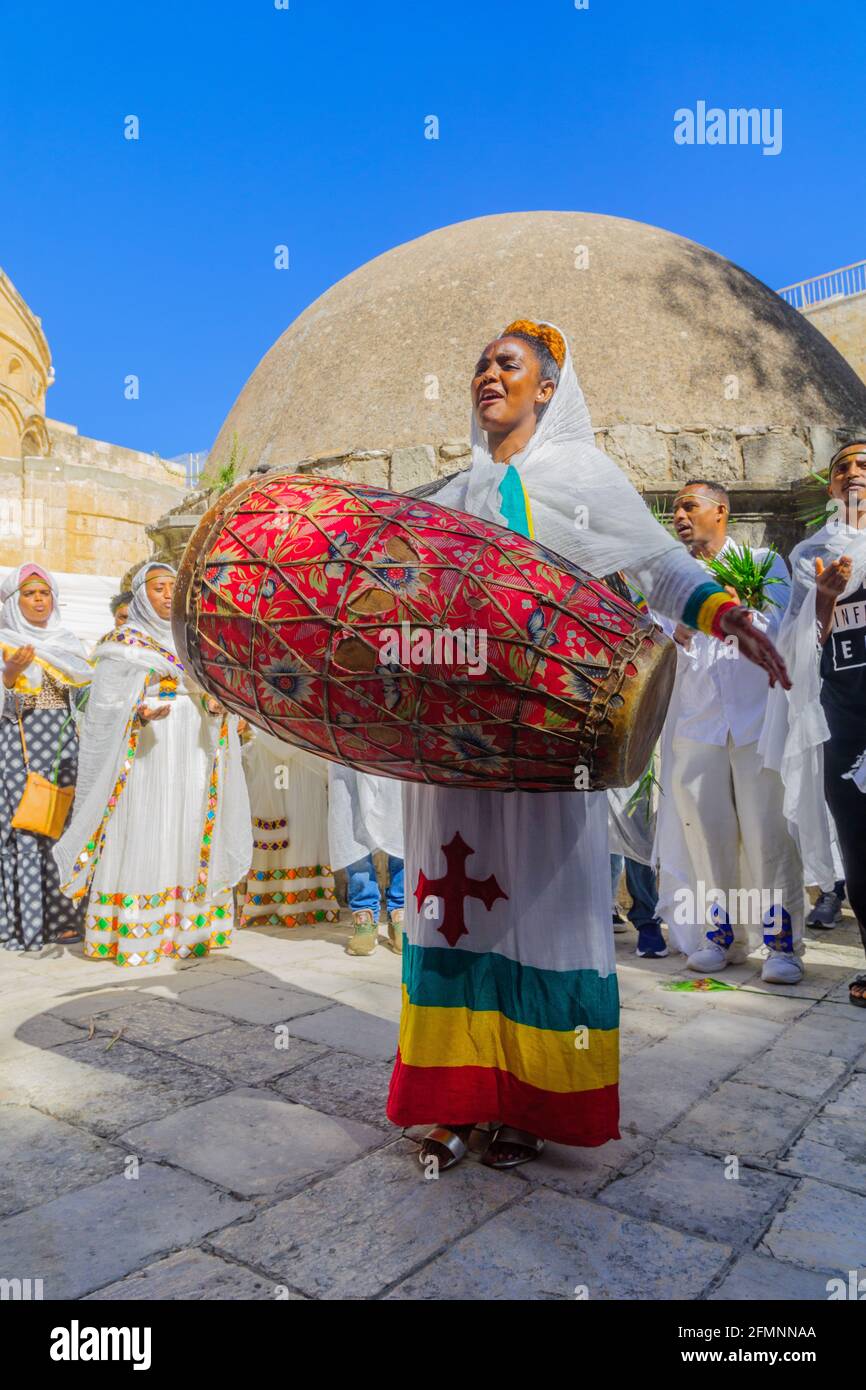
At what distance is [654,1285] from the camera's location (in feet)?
5.52

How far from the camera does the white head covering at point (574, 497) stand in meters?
2.20

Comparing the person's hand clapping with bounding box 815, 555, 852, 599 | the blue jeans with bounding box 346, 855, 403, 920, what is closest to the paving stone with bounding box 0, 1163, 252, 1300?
the blue jeans with bounding box 346, 855, 403, 920

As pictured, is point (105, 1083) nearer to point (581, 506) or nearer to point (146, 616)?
point (581, 506)

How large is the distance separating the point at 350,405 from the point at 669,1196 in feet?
20.2

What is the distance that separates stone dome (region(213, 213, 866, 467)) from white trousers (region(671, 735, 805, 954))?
3.02 metres

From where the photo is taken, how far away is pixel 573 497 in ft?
7.45

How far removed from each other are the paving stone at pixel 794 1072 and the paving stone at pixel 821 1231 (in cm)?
59

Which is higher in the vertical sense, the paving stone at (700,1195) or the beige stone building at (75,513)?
the beige stone building at (75,513)

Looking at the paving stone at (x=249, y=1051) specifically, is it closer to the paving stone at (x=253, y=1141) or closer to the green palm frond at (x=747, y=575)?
the paving stone at (x=253, y=1141)

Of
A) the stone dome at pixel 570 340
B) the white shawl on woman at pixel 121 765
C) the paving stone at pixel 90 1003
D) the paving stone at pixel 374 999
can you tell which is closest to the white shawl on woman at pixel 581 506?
the paving stone at pixel 374 999

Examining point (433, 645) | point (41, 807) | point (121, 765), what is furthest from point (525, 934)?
point (41, 807)

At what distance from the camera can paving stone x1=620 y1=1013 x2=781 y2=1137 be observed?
8.29ft

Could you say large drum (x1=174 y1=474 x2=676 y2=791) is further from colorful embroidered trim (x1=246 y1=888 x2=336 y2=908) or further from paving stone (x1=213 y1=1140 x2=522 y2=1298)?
colorful embroidered trim (x1=246 y1=888 x2=336 y2=908)

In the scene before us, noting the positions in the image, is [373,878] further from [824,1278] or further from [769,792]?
[824,1278]
